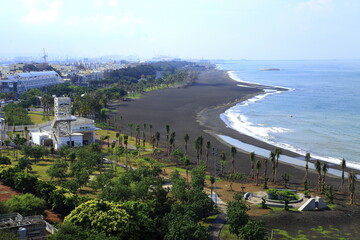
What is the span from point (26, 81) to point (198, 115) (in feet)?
295

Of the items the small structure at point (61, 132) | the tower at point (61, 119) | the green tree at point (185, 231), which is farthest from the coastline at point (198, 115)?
the green tree at point (185, 231)

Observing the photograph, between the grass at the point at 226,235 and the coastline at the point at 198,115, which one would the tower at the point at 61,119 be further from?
the grass at the point at 226,235

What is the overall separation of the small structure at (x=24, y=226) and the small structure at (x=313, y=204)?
27.2m

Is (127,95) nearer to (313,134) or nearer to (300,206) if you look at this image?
(313,134)

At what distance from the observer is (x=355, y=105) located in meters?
124

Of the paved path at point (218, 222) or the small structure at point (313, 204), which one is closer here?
the paved path at point (218, 222)

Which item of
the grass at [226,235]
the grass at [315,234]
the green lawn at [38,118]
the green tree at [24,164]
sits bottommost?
the grass at [315,234]

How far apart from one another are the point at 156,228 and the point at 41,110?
95.5 m

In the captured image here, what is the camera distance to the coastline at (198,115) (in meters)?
68.7

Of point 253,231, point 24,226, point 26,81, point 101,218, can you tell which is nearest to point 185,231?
point 253,231

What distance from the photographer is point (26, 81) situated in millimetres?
166375

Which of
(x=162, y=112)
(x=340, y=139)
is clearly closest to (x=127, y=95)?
(x=162, y=112)

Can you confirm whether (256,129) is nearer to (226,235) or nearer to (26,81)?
(226,235)

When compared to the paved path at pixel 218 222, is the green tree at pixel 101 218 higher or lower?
higher
